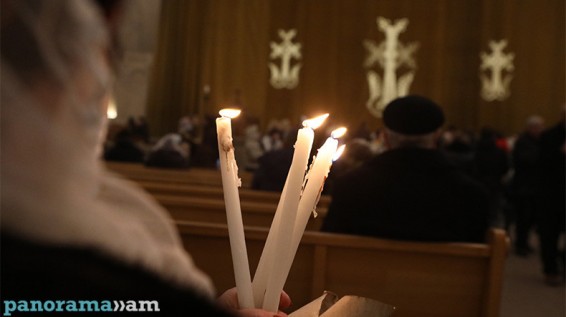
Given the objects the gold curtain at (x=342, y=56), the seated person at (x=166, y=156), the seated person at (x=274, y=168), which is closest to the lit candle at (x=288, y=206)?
the seated person at (x=274, y=168)

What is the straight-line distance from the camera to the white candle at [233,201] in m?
1.26

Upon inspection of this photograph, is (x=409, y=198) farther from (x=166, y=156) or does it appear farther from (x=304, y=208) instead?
(x=166, y=156)

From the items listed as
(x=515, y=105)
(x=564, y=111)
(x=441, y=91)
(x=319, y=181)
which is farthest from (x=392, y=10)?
(x=319, y=181)

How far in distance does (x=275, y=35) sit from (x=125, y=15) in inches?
771

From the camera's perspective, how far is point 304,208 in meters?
1.30

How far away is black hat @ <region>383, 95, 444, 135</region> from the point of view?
3713mm

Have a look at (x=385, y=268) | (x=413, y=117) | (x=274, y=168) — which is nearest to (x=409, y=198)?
(x=385, y=268)

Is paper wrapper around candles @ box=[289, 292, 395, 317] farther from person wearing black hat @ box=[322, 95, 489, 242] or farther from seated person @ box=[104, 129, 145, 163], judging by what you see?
seated person @ box=[104, 129, 145, 163]

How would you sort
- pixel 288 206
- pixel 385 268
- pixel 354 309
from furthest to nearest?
pixel 385 268 → pixel 354 309 → pixel 288 206

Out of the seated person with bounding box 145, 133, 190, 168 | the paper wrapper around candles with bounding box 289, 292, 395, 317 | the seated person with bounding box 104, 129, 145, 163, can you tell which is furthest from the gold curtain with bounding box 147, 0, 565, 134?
the paper wrapper around candles with bounding box 289, 292, 395, 317

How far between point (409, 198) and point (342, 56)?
17.5 m

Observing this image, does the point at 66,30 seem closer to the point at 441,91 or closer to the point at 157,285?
the point at 157,285

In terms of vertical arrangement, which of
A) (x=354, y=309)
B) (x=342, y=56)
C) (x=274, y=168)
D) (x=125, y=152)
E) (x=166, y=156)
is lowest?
(x=354, y=309)

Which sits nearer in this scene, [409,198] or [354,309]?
[354,309]
